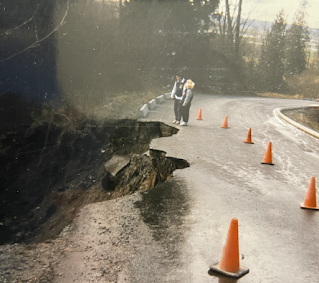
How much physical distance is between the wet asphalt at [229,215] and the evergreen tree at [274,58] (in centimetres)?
3462

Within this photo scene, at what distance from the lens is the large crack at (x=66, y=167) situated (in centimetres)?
948

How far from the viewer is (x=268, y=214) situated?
225 inches

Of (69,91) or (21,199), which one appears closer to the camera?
(21,199)

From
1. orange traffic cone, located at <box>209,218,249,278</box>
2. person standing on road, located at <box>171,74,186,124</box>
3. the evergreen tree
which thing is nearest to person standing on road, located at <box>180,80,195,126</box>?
person standing on road, located at <box>171,74,186,124</box>

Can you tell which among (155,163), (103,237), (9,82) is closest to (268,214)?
(103,237)

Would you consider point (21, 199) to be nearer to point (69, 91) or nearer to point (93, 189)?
point (93, 189)

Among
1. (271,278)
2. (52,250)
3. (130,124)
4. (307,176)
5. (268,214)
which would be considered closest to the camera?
(271,278)

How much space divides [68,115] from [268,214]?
15022mm

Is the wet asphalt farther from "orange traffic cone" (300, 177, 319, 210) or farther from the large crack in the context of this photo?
the large crack

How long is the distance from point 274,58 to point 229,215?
42.5 m

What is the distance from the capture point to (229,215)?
559cm

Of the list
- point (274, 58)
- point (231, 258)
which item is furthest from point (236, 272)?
point (274, 58)

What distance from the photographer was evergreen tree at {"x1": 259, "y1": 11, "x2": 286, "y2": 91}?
43.5 meters

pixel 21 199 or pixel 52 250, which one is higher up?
pixel 52 250
